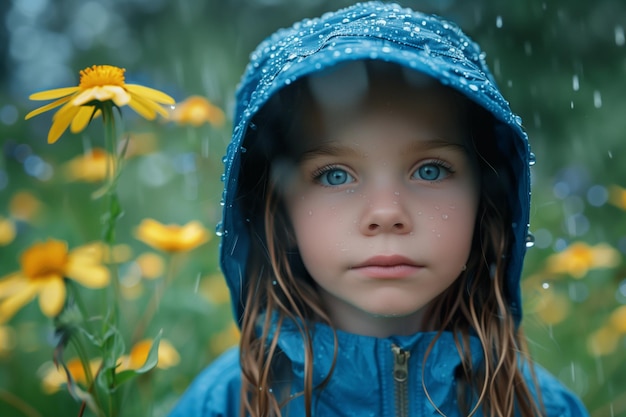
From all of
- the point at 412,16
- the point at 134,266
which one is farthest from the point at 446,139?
the point at 134,266

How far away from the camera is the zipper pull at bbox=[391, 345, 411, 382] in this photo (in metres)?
1.06

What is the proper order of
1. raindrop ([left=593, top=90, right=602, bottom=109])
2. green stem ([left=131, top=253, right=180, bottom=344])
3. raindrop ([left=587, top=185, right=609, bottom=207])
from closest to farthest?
green stem ([left=131, top=253, right=180, bottom=344]), raindrop ([left=587, top=185, right=609, bottom=207]), raindrop ([left=593, top=90, right=602, bottom=109])

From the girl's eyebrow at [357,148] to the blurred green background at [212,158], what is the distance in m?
0.52

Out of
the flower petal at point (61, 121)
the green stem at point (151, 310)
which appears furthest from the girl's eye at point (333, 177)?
the green stem at point (151, 310)

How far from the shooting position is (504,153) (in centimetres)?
110

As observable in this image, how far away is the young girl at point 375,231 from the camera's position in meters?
0.99

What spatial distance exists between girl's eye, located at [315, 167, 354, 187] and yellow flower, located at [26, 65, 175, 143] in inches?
8.8

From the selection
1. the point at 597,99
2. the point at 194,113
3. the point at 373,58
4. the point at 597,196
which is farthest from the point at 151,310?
the point at 597,99

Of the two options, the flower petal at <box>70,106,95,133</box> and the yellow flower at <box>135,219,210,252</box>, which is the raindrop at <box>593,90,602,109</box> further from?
the flower petal at <box>70,106,95,133</box>

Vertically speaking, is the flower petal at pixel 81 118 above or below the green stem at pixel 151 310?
above

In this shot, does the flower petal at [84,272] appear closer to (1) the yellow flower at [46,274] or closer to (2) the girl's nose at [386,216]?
(1) the yellow flower at [46,274]

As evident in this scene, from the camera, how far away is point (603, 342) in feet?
5.88

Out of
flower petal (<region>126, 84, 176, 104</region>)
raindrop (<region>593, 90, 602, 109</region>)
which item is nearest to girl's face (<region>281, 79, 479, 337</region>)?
flower petal (<region>126, 84, 176, 104</region>)

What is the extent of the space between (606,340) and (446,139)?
994 millimetres
